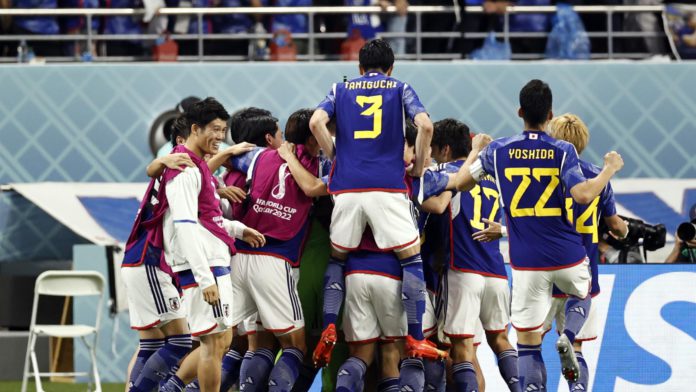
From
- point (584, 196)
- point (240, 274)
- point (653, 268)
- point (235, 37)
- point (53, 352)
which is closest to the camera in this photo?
point (584, 196)

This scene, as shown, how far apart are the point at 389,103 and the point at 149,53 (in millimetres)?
8294

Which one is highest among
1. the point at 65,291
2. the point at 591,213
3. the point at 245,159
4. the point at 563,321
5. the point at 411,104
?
the point at 411,104

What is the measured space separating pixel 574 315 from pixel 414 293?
147 centimetres

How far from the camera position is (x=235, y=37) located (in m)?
15.5

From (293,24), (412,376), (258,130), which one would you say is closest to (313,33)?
(293,24)

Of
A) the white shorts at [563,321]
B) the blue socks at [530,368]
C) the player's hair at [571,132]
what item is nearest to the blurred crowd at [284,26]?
the player's hair at [571,132]

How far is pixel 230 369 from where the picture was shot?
9039mm

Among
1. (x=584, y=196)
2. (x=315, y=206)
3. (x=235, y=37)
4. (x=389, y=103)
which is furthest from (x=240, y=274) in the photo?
(x=235, y=37)

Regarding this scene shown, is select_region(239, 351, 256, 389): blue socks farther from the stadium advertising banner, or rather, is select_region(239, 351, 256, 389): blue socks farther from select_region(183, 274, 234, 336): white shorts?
the stadium advertising banner

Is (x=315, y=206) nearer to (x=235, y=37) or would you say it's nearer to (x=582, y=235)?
(x=582, y=235)

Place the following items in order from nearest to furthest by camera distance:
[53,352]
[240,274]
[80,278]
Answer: [240,274], [80,278], [53,352]

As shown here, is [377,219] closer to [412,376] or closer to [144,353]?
[412,376]

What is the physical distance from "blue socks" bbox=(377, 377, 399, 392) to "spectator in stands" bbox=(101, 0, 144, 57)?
336 inches

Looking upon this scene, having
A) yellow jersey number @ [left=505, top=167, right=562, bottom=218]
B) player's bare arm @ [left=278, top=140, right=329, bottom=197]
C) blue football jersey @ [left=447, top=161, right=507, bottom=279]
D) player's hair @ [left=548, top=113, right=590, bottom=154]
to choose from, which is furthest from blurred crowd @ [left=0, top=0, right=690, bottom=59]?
yellow jersey number @ [left=505, top=167, right=562, bottom=218]
